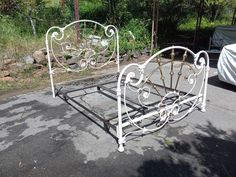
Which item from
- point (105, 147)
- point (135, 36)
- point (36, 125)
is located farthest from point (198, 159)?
point (135, 36)

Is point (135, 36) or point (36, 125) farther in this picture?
point (135, 36)

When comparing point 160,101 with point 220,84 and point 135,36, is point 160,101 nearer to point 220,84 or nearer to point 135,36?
point 220,84

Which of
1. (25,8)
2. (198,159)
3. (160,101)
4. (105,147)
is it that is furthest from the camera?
(25,8)

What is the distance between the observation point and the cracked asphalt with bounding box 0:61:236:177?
7.67 ft

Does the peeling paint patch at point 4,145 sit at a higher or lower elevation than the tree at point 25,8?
lower

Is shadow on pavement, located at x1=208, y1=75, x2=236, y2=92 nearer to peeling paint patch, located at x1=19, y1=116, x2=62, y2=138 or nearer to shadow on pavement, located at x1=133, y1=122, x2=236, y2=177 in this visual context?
shadow on pavement, located at x1=133, y1=122, x2=236, y2=177

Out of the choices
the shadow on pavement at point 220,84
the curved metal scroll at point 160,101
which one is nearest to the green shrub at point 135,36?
the curved metal scroll at point 160,101

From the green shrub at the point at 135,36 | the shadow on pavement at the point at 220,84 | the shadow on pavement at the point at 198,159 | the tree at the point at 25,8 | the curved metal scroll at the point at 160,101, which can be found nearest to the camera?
the shadow on pavement at the point at 198,159

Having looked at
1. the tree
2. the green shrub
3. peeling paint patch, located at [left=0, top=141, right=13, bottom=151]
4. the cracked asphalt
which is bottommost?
peeling paint patch, located at [left=0, top=141, right=13, bottom=151]

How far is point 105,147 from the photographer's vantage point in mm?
2703

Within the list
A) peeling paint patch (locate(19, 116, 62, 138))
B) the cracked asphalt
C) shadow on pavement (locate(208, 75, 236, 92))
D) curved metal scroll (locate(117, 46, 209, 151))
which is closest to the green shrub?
curved metal scroll (locate(117, 46, 209, 151))

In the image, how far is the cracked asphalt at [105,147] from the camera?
234 centimetres

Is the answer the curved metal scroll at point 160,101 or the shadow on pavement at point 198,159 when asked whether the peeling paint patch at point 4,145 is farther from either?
the shadow on pavement at point 198,159

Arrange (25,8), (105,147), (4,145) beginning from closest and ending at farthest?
(105,147)
(4,145)
(25,8)
